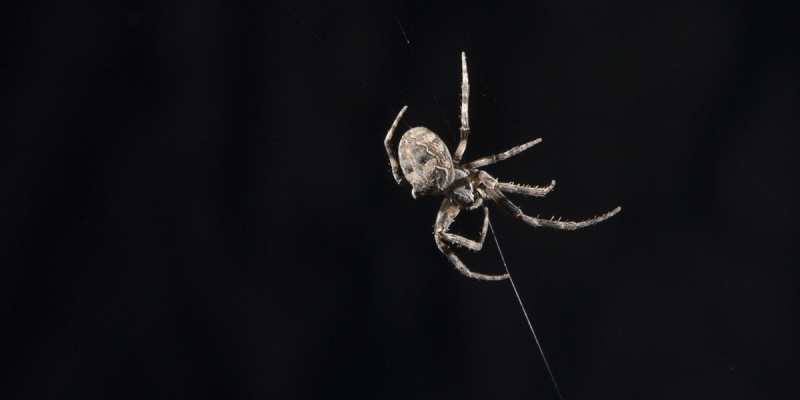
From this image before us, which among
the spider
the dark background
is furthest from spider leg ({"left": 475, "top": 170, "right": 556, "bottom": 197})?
the dark background

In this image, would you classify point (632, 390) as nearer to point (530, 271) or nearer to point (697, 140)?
point (530, 271)

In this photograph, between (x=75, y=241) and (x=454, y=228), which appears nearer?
(x=75, y=241)

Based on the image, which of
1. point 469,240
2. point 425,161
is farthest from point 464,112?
point 469,240

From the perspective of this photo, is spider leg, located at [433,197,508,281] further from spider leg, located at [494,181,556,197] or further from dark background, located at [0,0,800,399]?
dark background, located at [0,0,800,399]

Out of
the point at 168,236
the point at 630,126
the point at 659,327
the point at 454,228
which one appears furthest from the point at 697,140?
the point at 168,236

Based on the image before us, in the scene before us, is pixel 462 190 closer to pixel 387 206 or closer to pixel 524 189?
pixel 524 189
